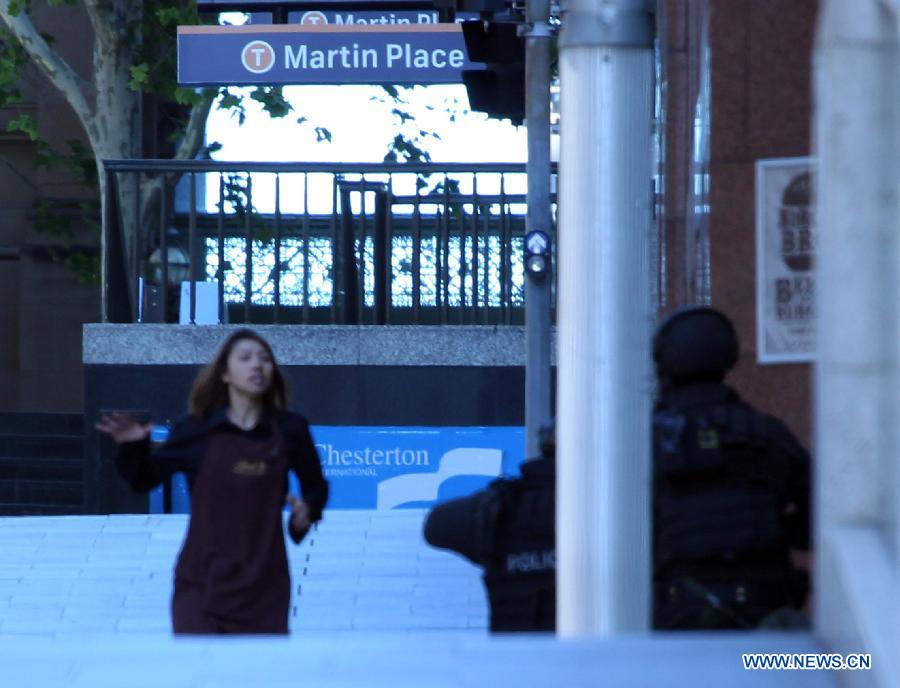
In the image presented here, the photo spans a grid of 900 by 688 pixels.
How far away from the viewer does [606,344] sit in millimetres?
3334

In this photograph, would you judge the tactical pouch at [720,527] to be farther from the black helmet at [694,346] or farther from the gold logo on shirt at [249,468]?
the gold logo on shirt at [249,468]

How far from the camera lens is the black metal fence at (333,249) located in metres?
10.9

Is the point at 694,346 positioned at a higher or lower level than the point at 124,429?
higher

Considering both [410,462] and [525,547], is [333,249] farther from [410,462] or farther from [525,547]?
[525,547]

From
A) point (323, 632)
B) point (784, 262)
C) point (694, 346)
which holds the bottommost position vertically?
point (323, 632)

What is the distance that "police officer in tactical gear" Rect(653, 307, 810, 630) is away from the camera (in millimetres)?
3721

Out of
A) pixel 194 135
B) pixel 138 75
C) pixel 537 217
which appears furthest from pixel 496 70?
pixel 194 135

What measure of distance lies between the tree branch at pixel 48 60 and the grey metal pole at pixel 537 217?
651 centimetres

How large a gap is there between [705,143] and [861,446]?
4310mm

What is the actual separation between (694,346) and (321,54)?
19.0 ft

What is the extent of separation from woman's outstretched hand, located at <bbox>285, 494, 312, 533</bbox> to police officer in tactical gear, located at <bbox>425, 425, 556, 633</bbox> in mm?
1225

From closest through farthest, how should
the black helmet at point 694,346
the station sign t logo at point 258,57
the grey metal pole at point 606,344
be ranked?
the grey metal pole at point 606,344 < the black helmet at point 694,346 < the station sign t logo at point 258,57

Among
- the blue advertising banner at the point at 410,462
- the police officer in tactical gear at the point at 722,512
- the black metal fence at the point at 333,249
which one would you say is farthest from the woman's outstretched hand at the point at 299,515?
the black metal fence at the point at 333,249

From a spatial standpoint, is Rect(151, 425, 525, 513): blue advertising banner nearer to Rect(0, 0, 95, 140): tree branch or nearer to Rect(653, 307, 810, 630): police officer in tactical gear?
Rect(0, 0, 95, 140): tree branch
